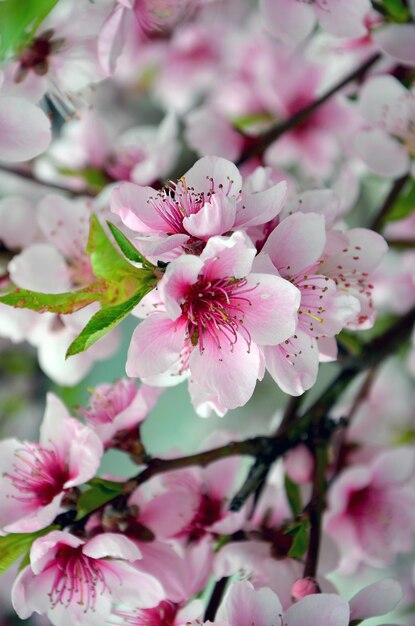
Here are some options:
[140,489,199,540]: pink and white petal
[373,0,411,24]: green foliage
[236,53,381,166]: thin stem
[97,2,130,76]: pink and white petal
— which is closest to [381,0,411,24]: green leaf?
[373,0,411,24]: green foliage

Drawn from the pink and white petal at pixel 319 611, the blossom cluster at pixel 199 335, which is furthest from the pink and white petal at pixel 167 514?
the pink and white petal at pixel 319 611

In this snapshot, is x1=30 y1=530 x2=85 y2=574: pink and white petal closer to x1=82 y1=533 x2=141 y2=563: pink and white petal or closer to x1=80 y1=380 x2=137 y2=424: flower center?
x1=82 y1=533 x2=141 y2=563: pink and white petal

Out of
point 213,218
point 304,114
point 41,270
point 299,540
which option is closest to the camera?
point 213,218

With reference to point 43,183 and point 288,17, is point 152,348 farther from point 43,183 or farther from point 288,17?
point 43,183

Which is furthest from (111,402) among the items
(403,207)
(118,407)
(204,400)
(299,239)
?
(403,207)

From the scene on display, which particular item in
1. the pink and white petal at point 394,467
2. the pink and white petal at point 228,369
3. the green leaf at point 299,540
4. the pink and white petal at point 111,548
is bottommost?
the pink and white petal at point 394,467

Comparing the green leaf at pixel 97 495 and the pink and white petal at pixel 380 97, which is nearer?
the green leaf at pixel 97 495

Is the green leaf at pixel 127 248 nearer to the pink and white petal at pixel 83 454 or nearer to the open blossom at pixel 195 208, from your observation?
the open blossom at pixel 195 208
